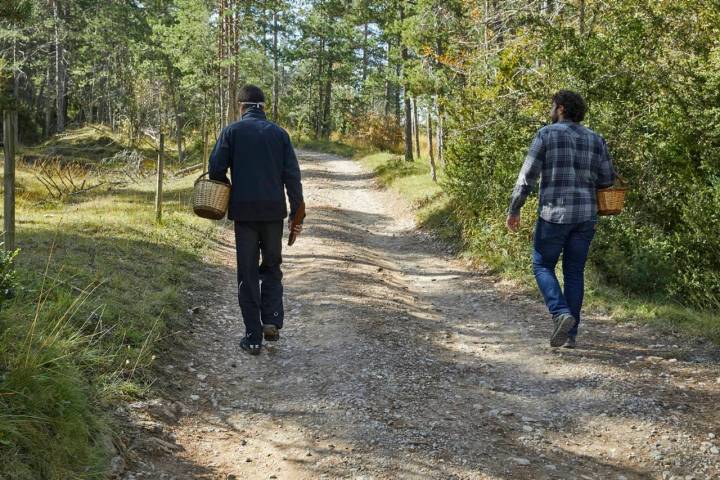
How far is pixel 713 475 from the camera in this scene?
Result: 12.1 feet

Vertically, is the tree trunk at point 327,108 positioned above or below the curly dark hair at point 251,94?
above

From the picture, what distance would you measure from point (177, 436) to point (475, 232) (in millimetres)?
7536

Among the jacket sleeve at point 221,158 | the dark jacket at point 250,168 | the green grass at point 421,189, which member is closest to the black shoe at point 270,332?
the dark jacket at point 250,168

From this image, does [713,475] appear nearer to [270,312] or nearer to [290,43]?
[270,312]

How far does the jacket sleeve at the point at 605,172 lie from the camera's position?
5.83 meters

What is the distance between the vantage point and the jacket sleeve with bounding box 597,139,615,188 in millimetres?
5828

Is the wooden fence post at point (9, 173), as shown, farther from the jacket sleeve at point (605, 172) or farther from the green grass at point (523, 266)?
the green grass at point (523, 266)

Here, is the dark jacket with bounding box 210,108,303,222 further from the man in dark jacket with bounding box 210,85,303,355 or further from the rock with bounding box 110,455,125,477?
the rock with bounding box 110,455,125,477

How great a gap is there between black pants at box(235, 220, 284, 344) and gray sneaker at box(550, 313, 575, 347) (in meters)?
2.61

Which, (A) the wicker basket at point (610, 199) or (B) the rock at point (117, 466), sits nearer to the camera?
(B) the rock at point (117, 466)

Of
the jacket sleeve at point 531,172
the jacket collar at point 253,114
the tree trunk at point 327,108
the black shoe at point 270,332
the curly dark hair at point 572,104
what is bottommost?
the black shoe at point 270,332

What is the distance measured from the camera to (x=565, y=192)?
18.7 feet

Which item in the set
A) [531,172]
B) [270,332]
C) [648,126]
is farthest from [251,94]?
[648,126]

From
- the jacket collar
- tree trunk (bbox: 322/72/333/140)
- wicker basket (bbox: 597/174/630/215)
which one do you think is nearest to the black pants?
the jacket collar
